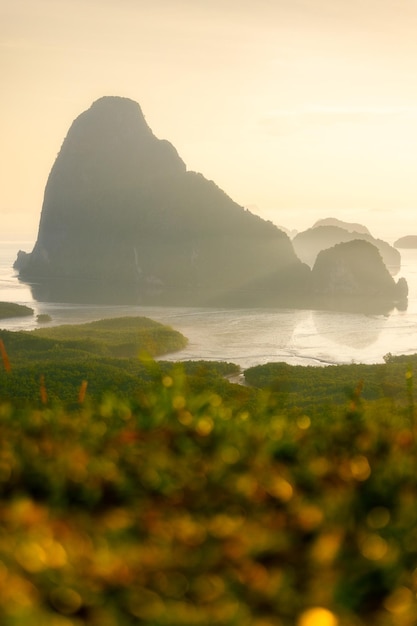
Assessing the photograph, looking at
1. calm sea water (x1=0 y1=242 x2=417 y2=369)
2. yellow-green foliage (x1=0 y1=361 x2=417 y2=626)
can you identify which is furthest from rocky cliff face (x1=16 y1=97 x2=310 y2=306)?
yellow-green foliage (x1=0 y1=361 x2=417 y2=626)

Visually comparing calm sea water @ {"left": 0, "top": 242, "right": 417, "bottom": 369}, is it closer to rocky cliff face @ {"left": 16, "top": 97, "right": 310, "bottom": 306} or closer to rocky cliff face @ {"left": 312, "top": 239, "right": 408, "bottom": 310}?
rocky cliff face @ {"left": 312, "top": 239, "right": 408, "bottom": 310}

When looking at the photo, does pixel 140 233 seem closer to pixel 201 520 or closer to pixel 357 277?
pixel 357 277

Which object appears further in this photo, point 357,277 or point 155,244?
point 155,244

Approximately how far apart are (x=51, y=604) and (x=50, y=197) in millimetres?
154729

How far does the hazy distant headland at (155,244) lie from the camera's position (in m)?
98.8

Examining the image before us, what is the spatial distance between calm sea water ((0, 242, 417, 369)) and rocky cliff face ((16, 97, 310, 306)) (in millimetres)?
13400

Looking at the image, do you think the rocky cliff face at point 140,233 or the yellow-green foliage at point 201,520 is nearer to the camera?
the yellow-green foliage at point 201,520

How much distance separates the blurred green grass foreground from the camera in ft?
8.39

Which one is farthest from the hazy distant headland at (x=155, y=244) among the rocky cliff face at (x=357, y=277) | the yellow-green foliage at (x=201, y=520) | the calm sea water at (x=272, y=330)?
the yellow-green foliage at (x=201, y=520)

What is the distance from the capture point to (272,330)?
61906mm

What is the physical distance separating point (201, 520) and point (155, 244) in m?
123

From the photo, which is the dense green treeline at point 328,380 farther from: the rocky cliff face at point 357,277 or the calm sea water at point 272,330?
the rocky cliff face at point 357,277

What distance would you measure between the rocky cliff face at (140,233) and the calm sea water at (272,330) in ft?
44.0

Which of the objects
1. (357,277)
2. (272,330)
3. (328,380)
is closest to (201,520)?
(328,380)
